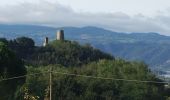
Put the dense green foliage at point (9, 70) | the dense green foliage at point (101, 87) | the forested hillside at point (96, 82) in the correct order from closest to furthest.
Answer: the dense green foliage at point (9, 70) < the forested hillside at point (96, 82) < the dense green foliage at point (101, 87)

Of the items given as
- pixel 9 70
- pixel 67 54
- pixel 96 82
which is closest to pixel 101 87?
pixel 96 82

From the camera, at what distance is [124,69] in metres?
68.6

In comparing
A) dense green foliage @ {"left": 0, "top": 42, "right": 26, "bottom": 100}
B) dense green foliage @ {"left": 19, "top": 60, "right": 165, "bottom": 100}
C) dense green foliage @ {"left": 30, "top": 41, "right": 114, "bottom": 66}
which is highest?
dense green foliage @ {"left": 0, "top": 42, "right": 26, "bottom": 100}

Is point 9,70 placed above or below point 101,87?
above

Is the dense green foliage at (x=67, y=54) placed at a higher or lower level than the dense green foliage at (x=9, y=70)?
lower

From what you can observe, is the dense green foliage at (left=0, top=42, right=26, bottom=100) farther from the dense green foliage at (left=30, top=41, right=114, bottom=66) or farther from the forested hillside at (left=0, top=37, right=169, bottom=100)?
the dense green foliage at (left=30, top=41, right=114, bottom=66)

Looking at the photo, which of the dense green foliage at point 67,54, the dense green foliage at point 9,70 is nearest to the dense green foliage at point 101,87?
the dense green foliage at point 9,70

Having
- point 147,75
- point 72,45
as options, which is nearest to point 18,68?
point 147,75

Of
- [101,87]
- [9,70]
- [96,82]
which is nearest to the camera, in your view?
[9,70]

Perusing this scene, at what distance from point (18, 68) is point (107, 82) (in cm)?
2822

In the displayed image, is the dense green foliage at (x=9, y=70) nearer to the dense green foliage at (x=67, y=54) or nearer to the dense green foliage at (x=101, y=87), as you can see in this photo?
the dense green foliage at (x=101, y=87)

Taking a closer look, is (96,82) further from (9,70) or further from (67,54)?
(67,54)

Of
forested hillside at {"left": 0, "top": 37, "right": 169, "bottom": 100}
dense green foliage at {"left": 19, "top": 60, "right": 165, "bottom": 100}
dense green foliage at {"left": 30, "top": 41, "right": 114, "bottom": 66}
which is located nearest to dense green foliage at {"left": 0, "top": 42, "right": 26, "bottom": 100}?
forested hillside at {"left": 0, "top": 37, "right": 169, "bottom": 100}

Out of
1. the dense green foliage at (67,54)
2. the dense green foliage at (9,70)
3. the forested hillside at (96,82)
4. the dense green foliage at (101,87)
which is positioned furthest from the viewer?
the dense green foliage at (67,54)
